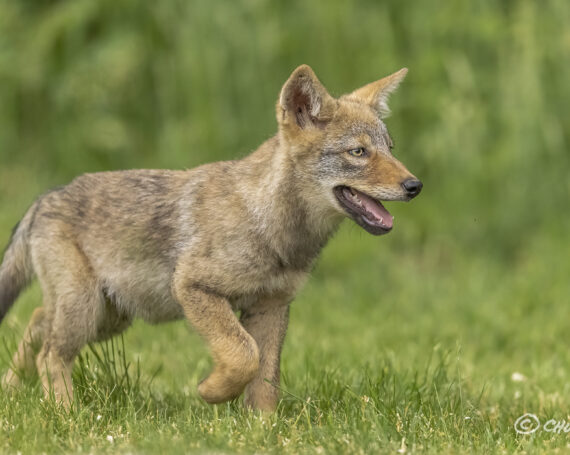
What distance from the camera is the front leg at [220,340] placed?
4910mm

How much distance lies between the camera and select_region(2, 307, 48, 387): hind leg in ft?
18.2

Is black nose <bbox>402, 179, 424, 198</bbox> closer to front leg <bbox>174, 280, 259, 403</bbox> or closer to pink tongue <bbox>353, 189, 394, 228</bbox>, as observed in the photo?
pink tongue <bbox>353, 189, 394, 228</bbox>

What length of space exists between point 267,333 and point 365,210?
2.91 ft

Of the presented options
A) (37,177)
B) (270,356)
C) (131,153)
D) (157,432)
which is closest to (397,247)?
(131,153)

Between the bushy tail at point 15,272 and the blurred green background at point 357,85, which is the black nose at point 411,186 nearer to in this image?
the bushy tail at point 15,272

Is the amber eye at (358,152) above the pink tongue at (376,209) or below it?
above

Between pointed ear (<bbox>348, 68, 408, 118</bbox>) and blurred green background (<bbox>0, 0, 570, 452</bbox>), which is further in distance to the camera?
blurred green background (<bbox>0, 0, 570, 452</bbox>)

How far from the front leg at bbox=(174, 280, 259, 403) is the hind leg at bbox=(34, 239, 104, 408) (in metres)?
0.60

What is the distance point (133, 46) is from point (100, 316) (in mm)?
5009

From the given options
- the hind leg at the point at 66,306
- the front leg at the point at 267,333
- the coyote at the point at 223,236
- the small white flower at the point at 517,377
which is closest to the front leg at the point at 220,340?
the coyote at the point at 223,236

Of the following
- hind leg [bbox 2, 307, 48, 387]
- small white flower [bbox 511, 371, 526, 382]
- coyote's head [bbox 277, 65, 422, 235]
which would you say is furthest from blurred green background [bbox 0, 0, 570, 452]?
coyote's head [bbox 277, 65, 422, 235]

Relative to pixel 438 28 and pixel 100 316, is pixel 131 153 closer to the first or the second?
pixel 438 28

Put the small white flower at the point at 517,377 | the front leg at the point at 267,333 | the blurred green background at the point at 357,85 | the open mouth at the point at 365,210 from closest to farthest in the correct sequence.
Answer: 1. the open mouth at the point at 365,210
2. the front leg at the point at 267,333
3. the small white flower at the point at 517,377
4. the blurred green background at the point at 357,85

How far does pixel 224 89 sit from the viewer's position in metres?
9.62
